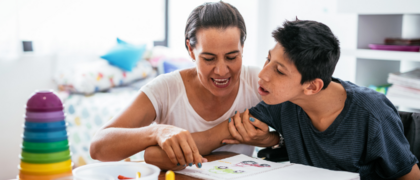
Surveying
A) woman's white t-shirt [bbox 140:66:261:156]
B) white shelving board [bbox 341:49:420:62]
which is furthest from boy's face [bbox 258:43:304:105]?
white shelving board [bbox 341:49:420:62]

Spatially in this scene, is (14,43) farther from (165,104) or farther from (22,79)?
(165,104)

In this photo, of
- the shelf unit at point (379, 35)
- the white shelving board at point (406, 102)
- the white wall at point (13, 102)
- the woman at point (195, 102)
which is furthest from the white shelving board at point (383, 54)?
the white wall at point (13, 102)

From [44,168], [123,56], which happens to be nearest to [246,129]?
[44,168]

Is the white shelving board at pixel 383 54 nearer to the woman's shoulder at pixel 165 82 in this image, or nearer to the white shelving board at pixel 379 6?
the white shelving board at pixel 379 6

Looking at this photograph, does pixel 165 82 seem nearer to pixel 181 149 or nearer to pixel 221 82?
pixel 221 82

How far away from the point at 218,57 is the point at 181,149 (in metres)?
0.45

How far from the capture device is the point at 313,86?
114 centimetres

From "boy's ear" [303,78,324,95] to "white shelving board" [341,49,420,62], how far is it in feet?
4.00

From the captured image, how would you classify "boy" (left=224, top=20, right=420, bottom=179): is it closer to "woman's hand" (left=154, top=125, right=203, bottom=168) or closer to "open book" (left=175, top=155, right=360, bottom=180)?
"open book" (left=175, top=155, right=360, bottom=180)

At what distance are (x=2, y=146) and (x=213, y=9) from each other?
2.43 metres

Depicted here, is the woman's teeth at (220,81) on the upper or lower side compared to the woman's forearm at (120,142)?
upper

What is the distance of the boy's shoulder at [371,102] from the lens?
1.10 metres

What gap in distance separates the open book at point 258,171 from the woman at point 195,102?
43 mm

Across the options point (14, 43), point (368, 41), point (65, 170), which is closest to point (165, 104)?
point (65, 170)
